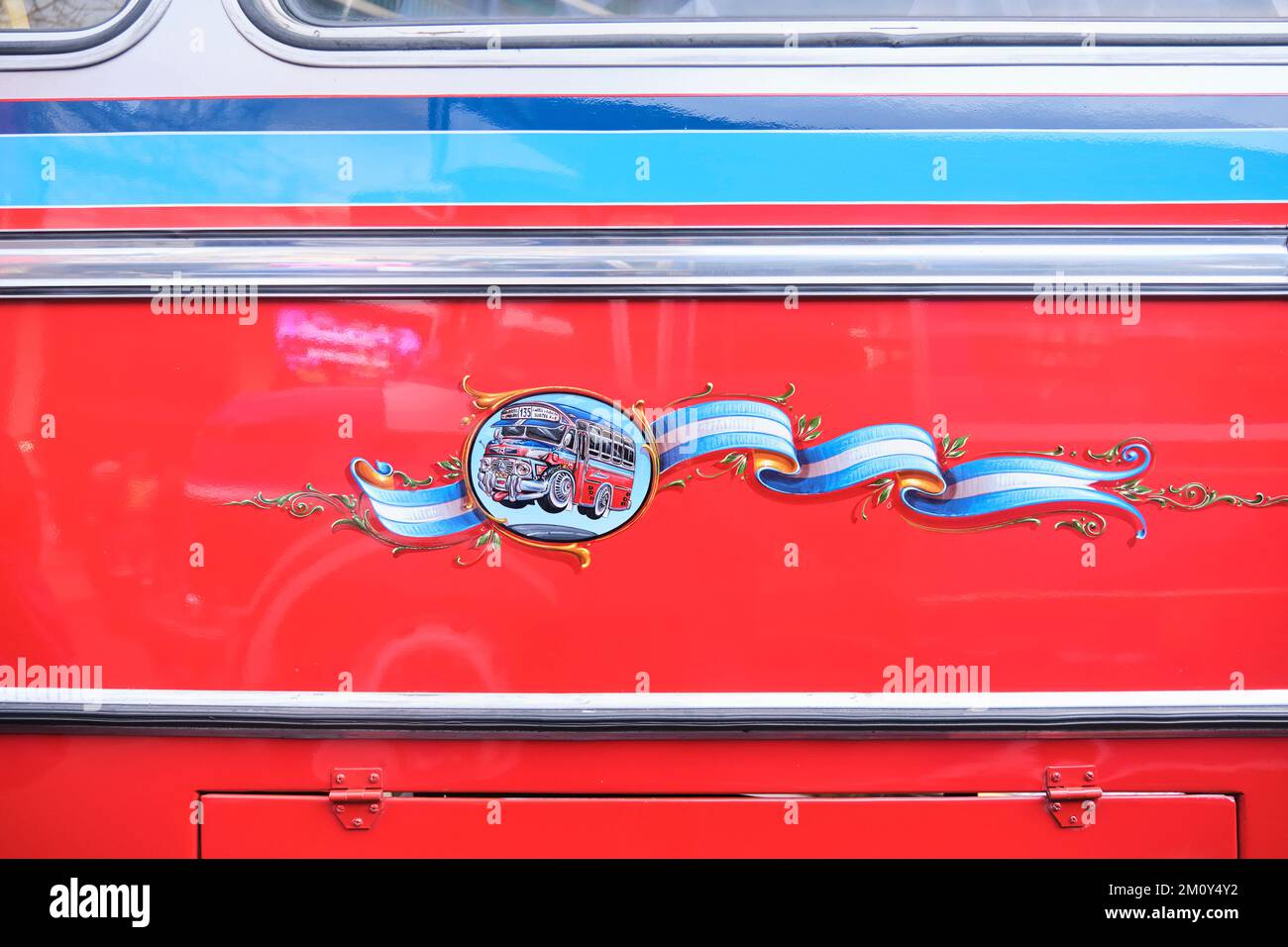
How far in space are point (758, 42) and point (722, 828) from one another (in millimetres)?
1427

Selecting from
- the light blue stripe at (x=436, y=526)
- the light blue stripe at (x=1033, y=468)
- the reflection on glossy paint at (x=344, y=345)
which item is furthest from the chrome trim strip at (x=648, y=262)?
the light blue stripe at (x=436, y=526)

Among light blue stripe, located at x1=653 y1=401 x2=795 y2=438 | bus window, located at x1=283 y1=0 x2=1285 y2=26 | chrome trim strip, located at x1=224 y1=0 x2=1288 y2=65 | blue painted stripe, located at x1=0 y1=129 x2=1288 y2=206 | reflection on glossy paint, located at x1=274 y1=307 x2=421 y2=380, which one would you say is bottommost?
light blue stripe, located at x1=653 y1=401 x2=795 y2=438

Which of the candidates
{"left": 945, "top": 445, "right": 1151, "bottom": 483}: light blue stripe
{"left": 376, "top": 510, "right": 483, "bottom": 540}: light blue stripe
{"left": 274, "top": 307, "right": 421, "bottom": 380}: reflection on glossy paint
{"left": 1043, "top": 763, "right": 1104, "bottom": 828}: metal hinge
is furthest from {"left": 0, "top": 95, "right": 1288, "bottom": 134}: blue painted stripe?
{"left": 1043, "top": 763, "right": 1104, "bottom": 828}: metal hinge

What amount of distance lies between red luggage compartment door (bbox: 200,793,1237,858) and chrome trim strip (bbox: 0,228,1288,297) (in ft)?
3.05

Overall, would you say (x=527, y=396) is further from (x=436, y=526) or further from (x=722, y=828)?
(x=722, y=828)

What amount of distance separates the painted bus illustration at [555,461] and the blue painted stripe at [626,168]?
0.40 metres

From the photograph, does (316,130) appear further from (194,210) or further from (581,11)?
(581,11)

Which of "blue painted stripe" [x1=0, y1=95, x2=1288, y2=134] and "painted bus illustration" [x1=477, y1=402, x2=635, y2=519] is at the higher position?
"blue painted stripe" [x1=0, y1=95, x2=1288, y2=134]

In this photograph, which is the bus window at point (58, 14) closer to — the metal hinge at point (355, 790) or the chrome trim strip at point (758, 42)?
the chrome trim strip at point (758, 42)

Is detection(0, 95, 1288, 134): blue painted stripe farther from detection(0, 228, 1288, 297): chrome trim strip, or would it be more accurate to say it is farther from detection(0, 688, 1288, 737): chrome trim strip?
detection(0, 688, 1288, 737): chrome trim strip

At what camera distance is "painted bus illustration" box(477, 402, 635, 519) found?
76.1 inches

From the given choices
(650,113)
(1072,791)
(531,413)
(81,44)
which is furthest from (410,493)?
(1072,791)

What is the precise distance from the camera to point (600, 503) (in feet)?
6.36

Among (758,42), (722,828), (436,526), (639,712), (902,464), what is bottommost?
(722,828)
